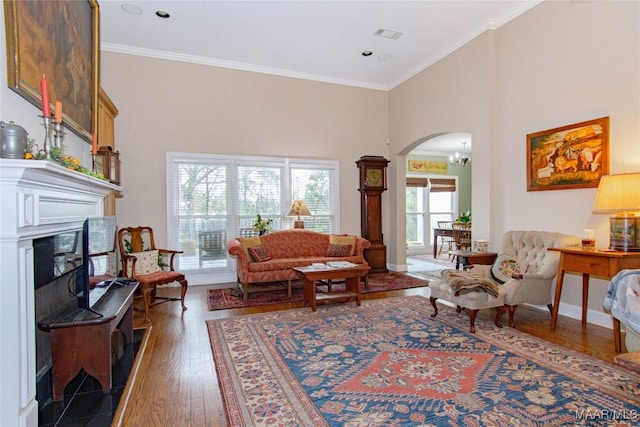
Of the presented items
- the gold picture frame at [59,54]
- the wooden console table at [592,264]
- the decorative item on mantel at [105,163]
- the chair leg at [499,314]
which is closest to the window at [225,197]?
the decorative item on mantel at [105,163]

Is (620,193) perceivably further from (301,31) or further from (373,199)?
(301,31)

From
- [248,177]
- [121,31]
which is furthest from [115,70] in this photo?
[248,177]

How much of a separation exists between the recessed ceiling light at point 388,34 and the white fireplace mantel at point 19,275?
174 inches

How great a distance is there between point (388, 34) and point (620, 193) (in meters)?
3.55

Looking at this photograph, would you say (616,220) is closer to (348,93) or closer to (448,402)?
→ (448,402)

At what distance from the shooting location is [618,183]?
2.96m

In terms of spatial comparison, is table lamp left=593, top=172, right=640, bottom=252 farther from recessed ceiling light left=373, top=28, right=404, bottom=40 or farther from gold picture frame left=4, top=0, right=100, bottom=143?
gold picture frame left=4, top=0, right=100, bottom=143

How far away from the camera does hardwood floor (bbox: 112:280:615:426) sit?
2.04 meters

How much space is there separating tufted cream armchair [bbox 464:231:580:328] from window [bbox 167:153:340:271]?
3.50 metres

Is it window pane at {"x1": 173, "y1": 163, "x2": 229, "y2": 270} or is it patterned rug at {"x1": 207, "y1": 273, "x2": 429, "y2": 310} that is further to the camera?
window pane at {"x1": 173, "y1": 163, "x2": 229, "y2": 270}

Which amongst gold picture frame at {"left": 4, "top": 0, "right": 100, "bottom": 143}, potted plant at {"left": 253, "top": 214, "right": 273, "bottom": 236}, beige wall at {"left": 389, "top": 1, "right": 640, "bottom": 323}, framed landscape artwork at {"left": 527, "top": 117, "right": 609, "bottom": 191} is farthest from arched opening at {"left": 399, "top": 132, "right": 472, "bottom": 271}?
gold picture frame at {"left": 4, "top": 0, "right": 100, "bottom": 143}

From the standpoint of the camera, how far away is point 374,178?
6652mm

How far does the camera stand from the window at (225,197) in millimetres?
5598

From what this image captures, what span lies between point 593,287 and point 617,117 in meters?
1.77
